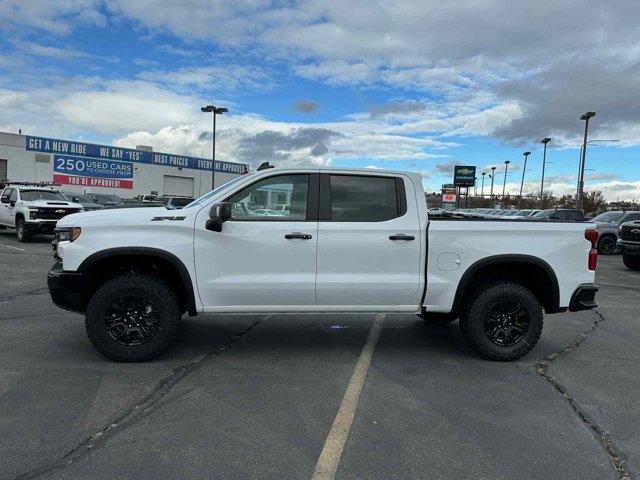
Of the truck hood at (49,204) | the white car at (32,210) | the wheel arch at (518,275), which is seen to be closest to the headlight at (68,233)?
the wheel arch at (518,275)

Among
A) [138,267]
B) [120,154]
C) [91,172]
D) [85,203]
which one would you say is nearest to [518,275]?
[138,267]

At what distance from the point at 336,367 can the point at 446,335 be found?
198cm

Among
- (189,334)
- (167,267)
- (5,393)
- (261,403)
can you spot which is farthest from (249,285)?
(5,393)

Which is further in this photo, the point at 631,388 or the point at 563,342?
the point at 563,342

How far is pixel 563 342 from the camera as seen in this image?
6.19 meters

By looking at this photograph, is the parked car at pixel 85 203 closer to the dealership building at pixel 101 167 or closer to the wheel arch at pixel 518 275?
the wheel arch at pixel 518 275

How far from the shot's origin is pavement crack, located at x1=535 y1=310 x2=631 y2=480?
130 inches

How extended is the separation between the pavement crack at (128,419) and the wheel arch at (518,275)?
264 centimetres

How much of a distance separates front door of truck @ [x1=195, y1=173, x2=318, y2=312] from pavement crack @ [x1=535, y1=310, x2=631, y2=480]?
2.34 meters

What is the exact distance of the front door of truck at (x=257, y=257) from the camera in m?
4.89

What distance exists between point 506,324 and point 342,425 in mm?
2383

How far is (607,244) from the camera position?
19.5 m

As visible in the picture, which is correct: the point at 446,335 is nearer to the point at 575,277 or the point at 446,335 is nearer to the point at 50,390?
the point at 575,277

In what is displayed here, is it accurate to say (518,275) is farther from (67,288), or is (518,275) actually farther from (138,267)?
(67,288)
